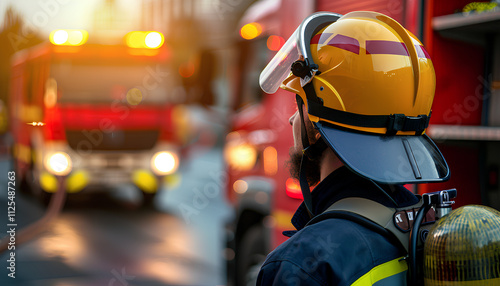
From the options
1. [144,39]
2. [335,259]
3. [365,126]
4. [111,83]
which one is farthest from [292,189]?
[144,39]

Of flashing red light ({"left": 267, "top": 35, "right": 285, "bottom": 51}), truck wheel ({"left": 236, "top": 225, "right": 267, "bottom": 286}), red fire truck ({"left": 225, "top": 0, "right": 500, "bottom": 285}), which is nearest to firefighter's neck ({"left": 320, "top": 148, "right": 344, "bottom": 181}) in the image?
red fire truck ({"left": 225, "top": 0, "right": 500, "bottom": 285})

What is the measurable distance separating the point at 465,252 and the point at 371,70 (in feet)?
1.68

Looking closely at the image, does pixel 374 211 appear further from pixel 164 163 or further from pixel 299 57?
pixel 164 163

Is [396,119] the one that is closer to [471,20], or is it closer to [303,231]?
[303,231]

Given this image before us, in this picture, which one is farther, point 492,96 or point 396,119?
point 492,96

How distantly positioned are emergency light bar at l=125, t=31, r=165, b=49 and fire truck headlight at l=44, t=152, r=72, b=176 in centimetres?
217

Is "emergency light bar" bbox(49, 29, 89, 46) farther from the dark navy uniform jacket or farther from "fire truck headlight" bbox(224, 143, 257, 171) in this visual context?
the dark navy uniform jacket

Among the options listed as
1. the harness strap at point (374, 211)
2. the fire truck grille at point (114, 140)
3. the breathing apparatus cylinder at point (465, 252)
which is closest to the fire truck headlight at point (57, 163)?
the fire truck grille at point (114, 140)

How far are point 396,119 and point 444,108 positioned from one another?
52.1 inches

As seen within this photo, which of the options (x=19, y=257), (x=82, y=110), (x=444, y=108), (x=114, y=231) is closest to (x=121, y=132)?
(x=82, y=110)

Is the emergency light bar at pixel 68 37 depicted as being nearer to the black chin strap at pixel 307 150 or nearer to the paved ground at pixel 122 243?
the paved ground at pixel 122 243

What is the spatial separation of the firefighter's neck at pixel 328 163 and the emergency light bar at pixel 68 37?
26.1ft

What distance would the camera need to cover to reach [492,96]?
102 inches

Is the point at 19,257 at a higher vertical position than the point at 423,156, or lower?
lower
